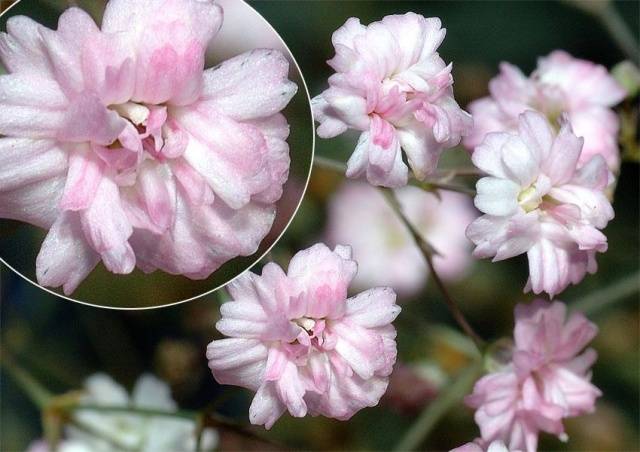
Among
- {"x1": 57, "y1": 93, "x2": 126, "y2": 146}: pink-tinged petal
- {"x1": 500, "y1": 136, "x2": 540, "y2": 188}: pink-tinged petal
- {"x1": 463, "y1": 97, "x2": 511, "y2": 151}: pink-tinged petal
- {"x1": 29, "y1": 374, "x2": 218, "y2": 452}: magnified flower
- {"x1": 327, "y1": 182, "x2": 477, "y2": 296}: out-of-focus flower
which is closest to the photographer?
{"x1": 57, "y1": 93, "x2": 126, "y2": 146}: pink-tinged petal

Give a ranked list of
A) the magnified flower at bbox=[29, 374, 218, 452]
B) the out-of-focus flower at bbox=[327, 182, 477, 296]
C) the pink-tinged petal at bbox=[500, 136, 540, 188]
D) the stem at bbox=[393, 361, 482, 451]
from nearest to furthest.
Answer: the pink-tinged petal at bbox=[500, 136, 540, 188], the stem at bbox=[393, 361, 482, 451], the magnified flower at bbox=[29, 374, 218, 452], the out-of-focus flower at bbox=[327, 182, 477, 296]

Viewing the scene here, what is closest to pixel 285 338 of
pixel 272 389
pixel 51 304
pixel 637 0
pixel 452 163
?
pixel 272 389

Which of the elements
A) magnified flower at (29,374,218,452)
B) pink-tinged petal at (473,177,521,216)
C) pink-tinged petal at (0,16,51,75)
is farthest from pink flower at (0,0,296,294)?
magnified flower at (29,374,218,452)

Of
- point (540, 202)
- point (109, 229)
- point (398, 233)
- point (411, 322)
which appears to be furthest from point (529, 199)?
point (398, 233)

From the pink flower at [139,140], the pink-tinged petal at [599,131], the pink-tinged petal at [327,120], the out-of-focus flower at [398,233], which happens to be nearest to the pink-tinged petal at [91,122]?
the pink flower at [139,140]

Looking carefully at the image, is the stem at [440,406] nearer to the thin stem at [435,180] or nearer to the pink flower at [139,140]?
the thin stem at [435,180]

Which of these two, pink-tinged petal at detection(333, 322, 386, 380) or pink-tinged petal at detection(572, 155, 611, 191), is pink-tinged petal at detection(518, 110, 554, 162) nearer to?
pink-tinged petal at detection(572, 155, 611, 191)
